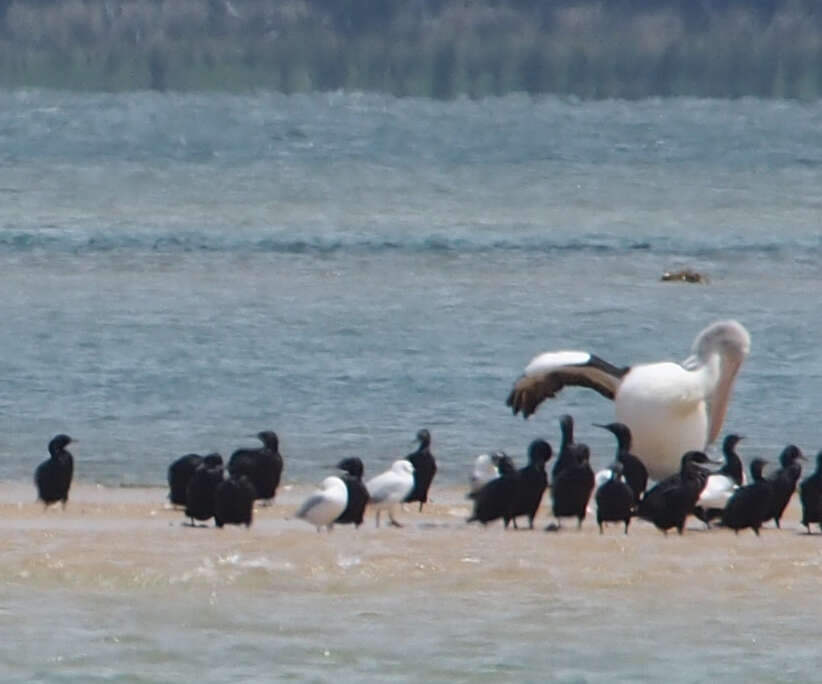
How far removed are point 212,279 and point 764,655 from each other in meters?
24.1

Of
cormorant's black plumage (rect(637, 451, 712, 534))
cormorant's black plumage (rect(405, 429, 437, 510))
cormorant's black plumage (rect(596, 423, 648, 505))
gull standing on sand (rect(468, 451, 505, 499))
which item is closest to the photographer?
cormorant's black plumage (rect(637, 451, 712, 534))

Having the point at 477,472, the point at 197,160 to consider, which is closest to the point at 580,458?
the point at 477,472

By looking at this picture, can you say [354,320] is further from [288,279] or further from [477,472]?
[477,472]

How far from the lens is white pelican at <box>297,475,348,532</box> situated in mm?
13039

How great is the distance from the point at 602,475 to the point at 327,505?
4.93 ft

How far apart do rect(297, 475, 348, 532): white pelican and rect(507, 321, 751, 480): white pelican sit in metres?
2.13

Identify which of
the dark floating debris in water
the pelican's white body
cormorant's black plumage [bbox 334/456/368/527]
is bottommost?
cormorant's black plumage [bbox 334/456/368/527]

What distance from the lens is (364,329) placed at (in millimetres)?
27625

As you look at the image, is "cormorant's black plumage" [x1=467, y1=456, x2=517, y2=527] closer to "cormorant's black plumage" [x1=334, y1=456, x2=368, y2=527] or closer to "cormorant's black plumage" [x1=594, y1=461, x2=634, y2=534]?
"cormorant's black plumage" [x1=594, y1=461, x2=634, y2=534]

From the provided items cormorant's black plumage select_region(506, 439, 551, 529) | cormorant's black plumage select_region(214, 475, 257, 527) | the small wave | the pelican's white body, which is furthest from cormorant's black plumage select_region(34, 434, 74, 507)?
the small wave

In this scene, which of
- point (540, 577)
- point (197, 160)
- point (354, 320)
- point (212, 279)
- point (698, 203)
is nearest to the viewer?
point (540, 577)

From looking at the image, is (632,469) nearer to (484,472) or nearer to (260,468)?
(484,472)

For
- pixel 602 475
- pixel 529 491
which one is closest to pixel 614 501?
pixel 529 491

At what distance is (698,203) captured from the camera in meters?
61.2
